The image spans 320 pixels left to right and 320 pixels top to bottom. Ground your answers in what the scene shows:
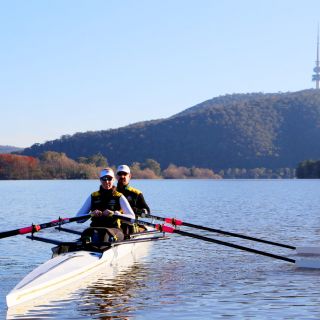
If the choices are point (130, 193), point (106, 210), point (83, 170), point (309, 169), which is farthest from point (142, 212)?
point (83, 170)

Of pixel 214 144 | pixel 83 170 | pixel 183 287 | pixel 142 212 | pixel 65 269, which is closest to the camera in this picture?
pixel 65 269

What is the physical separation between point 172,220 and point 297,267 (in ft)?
10.8

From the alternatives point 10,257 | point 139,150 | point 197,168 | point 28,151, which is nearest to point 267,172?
point 197,168

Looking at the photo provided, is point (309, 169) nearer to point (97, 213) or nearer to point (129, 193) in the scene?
point (129, 193)

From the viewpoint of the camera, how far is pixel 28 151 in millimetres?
192375

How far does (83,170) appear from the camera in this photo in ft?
513

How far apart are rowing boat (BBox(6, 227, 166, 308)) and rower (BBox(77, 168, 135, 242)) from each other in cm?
32

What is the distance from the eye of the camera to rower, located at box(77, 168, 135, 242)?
53.7ft

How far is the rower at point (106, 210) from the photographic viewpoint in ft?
53.7

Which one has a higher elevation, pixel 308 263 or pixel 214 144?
pixel 214 144

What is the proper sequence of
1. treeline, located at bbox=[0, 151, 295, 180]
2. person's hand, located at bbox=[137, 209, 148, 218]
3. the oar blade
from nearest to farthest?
the oar blade
person's hand, located at bbox=[137, 209, 148, 218]
treeline, located at bbox=[0, 151, 295, 180]

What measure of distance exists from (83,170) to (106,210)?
141 meters

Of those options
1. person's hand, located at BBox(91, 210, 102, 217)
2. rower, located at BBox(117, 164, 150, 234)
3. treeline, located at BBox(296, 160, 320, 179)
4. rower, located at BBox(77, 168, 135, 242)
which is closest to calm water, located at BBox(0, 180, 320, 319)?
rower, located at BBox(77, 168, 135, 242)

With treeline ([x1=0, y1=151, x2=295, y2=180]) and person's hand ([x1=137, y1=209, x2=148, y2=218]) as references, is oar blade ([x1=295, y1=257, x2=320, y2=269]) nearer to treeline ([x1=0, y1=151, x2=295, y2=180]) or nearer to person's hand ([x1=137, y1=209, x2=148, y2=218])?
person's hand ([x1=137, y1=209, x2=148, y2=218])
